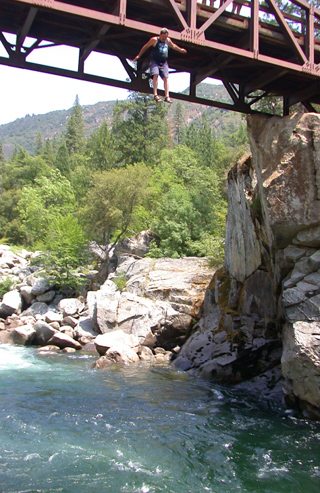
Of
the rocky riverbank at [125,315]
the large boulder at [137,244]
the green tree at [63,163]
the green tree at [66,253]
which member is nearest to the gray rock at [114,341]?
the rocky riverbank at [125,315]

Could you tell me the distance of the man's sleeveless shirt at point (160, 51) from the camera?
33.7 ft

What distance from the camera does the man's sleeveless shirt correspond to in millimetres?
10258

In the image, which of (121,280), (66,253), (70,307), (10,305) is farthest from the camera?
(66,253)

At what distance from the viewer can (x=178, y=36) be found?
1063 cm

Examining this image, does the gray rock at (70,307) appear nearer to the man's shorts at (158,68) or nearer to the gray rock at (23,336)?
the gray rock at (23,336)

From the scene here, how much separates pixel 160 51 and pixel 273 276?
8.00 meters

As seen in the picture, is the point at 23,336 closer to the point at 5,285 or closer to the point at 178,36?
the point at 5,285

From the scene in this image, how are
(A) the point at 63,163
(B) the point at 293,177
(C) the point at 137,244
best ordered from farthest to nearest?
(A) the point at 63,163 → (C) the point at 137,244 → (B) the point at 293,177

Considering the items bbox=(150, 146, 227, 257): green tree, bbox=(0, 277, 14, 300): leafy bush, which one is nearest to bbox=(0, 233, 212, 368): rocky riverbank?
bbox=(0, 277, 14, 300): leafy bush

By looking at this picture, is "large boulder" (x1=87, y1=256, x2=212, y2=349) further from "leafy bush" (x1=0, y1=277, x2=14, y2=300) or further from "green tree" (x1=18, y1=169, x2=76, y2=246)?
"green tree" (x1=18, y1=169, x2=76, y2=246)

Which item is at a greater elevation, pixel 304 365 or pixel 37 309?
pixel 304 365

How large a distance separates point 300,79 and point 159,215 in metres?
22.3

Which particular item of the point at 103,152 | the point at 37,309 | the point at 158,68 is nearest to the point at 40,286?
the point at 37,309

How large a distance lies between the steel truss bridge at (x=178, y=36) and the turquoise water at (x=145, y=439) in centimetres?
856
